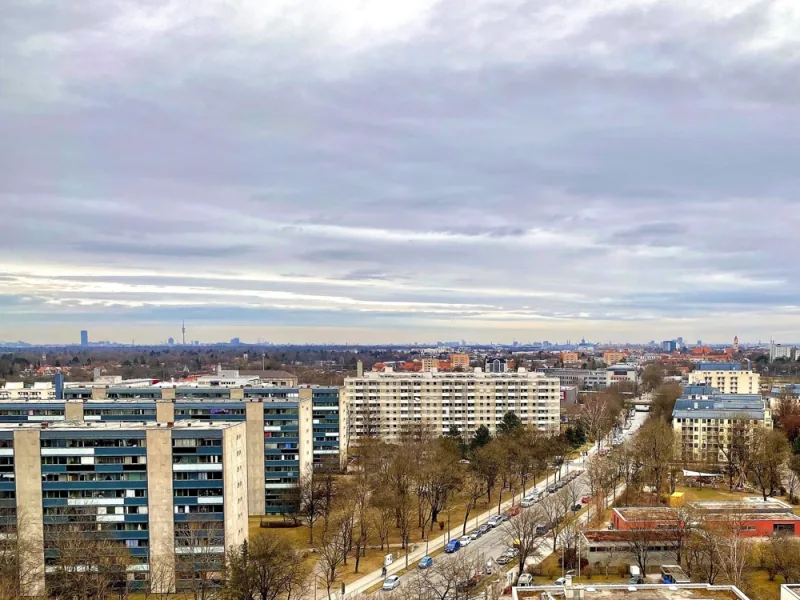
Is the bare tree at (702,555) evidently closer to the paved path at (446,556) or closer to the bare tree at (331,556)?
the paved path at (446,556)

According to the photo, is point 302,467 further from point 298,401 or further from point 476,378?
point 476,378

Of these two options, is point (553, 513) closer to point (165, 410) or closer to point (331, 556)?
point (331, 556)

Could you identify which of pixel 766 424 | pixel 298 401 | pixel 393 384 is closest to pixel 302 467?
pixel 298 401

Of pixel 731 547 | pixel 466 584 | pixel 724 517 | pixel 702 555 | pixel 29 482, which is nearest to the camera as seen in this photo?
pixel 466 584

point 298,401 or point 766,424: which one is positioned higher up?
point 298,401

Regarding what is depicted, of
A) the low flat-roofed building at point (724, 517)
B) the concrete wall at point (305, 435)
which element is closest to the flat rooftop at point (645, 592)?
the low flat-roofed building at point (724, 517)

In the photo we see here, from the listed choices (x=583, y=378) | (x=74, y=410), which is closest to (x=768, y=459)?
(x=74, y=410)
